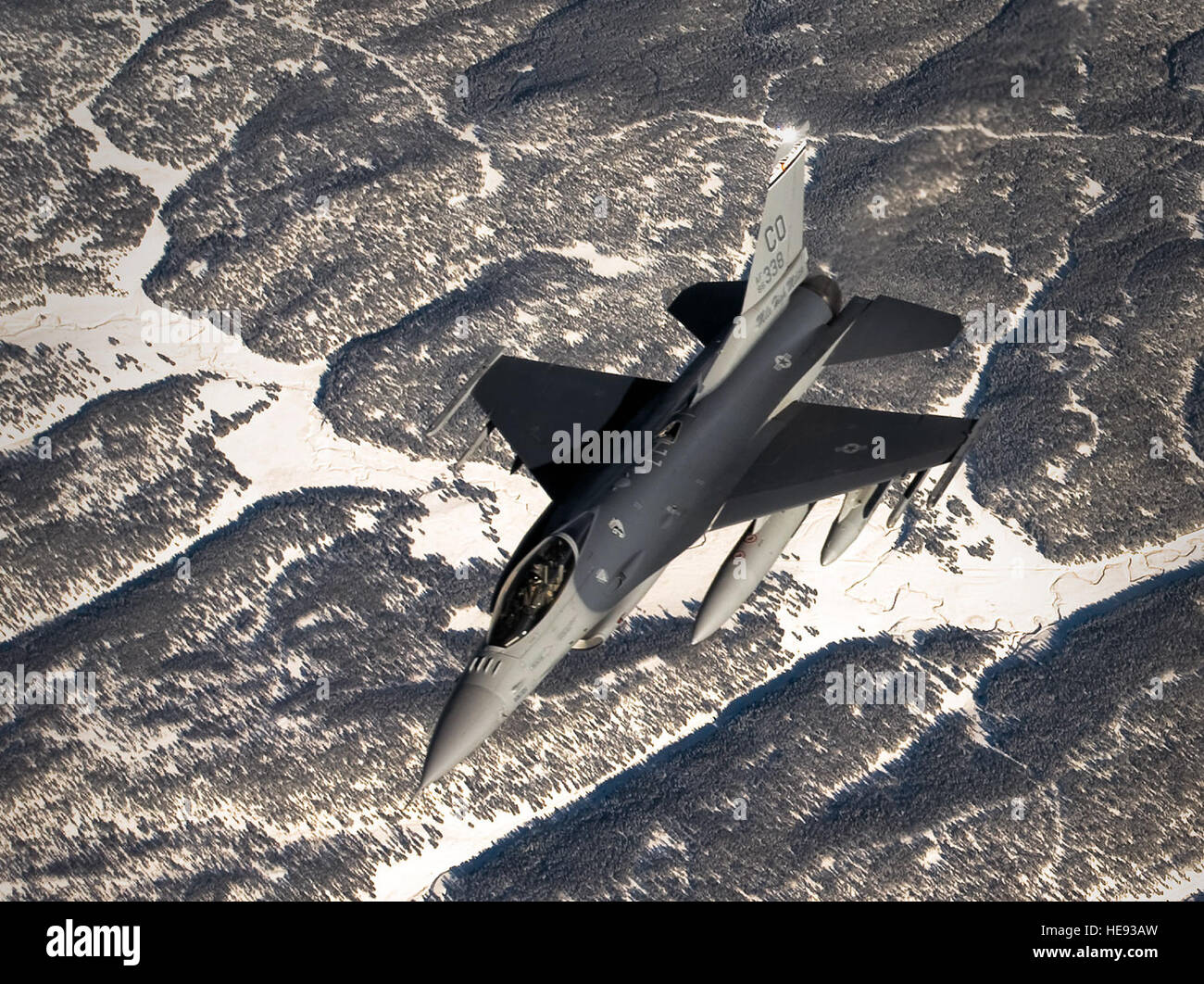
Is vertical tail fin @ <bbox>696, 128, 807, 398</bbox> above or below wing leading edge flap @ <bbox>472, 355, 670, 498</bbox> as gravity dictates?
above

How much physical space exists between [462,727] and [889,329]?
17.5 m

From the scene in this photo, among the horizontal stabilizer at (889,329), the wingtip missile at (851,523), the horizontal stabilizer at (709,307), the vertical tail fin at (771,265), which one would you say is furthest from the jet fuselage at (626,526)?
the wingtip missile at (851,523)

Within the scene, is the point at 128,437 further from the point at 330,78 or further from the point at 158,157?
the point at 330,78

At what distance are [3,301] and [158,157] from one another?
10680mm

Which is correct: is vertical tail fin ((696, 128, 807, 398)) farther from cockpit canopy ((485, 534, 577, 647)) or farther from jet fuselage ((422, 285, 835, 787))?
cockpit canopy ((485, 534, 577, 647))

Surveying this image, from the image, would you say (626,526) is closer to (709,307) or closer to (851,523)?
(851,523)

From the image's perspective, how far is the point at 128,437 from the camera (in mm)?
51500

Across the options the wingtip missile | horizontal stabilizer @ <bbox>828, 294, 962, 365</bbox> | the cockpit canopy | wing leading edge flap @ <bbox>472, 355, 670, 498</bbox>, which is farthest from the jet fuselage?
the wingtip missile

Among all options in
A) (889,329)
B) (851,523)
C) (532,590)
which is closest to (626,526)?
(532,590)

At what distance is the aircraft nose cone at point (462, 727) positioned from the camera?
29.1 m

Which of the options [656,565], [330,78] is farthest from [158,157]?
[656,565]

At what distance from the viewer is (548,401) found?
37.7 m

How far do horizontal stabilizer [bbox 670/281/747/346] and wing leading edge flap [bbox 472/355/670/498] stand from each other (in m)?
2.77

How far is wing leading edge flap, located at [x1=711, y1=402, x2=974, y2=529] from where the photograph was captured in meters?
34.7
